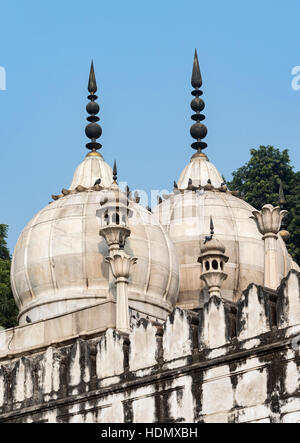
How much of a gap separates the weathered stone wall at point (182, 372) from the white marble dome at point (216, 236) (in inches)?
830

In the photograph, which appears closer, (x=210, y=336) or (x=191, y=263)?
(x=210, y=336)

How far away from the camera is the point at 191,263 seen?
51.3m

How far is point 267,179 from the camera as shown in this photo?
71.4 m

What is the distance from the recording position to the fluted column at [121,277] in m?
39.0

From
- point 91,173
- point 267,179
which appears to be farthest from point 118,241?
point 267,179


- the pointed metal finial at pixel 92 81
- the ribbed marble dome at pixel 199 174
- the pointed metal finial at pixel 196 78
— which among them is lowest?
the ribbed marble dome at pixel 199 174

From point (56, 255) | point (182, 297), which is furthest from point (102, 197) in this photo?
point (182, 297)

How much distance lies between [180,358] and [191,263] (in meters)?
24.3

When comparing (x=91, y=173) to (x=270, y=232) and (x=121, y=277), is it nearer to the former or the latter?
(x=121, y=277)

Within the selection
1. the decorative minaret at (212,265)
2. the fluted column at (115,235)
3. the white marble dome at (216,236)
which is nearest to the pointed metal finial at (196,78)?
the white marble dome at (216,236)

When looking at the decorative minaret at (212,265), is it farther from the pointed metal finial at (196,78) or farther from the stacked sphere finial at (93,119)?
the pointed metal finial at (196,78)

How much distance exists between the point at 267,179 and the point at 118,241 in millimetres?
30919

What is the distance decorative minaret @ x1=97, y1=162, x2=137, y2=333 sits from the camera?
129 feet

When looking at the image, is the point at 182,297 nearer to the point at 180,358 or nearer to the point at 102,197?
the point at 102,197
